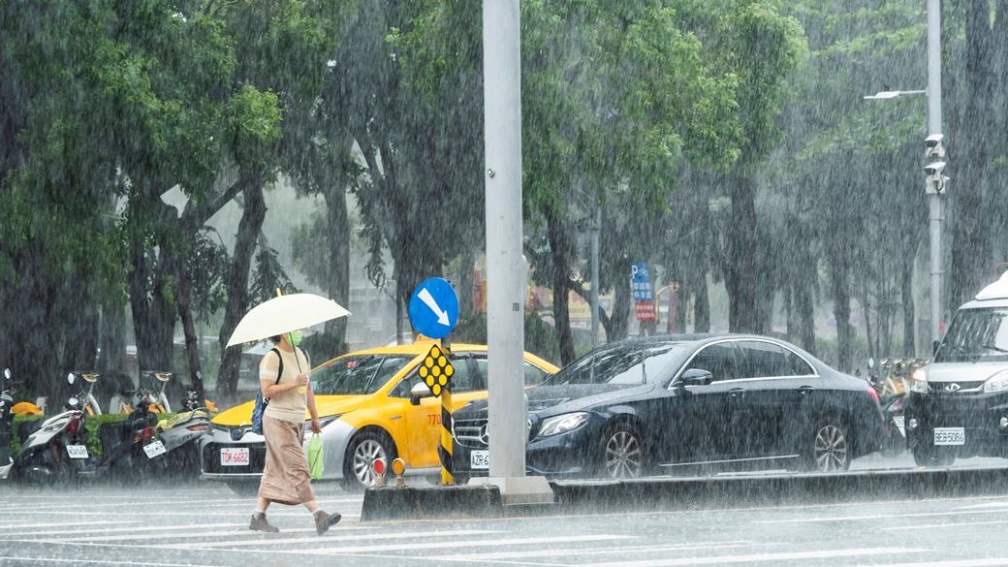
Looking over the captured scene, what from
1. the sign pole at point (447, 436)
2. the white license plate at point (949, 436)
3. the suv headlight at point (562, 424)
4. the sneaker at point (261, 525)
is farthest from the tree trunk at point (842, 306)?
the sneaker at point (261, 525)

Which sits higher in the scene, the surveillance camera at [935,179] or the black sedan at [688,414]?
the surveillance camera at [935,179]

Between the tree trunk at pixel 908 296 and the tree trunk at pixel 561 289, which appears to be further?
the tree trunk at pixel 908 296

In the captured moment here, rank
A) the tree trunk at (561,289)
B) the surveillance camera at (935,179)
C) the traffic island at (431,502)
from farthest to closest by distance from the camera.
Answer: the tree trunk at (561,289), the surveillance camera at (935,179), the traffic island at (431,502)

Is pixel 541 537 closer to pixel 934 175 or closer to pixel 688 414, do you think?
pixel 688 414

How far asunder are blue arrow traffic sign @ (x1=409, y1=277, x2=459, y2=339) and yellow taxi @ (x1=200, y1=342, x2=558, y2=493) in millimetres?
2646

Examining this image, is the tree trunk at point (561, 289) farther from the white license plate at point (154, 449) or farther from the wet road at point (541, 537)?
the wet road at point (541, 537)

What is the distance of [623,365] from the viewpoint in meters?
17.4

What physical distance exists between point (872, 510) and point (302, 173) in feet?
59.7

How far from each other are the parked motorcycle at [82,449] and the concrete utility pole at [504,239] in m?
7.20

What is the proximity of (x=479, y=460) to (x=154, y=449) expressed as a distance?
5590mm

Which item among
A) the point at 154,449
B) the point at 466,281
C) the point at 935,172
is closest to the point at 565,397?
the point at 154,449

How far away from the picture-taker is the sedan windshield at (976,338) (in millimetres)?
20094

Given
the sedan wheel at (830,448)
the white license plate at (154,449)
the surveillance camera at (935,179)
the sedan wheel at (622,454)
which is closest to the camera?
the sedan wheel at (622,454)

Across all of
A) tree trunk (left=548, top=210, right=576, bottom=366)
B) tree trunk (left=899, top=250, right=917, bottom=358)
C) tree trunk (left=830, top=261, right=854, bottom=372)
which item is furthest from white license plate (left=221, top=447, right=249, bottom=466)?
tree trunk (left=899, top=250, right=917, bottom=358)
